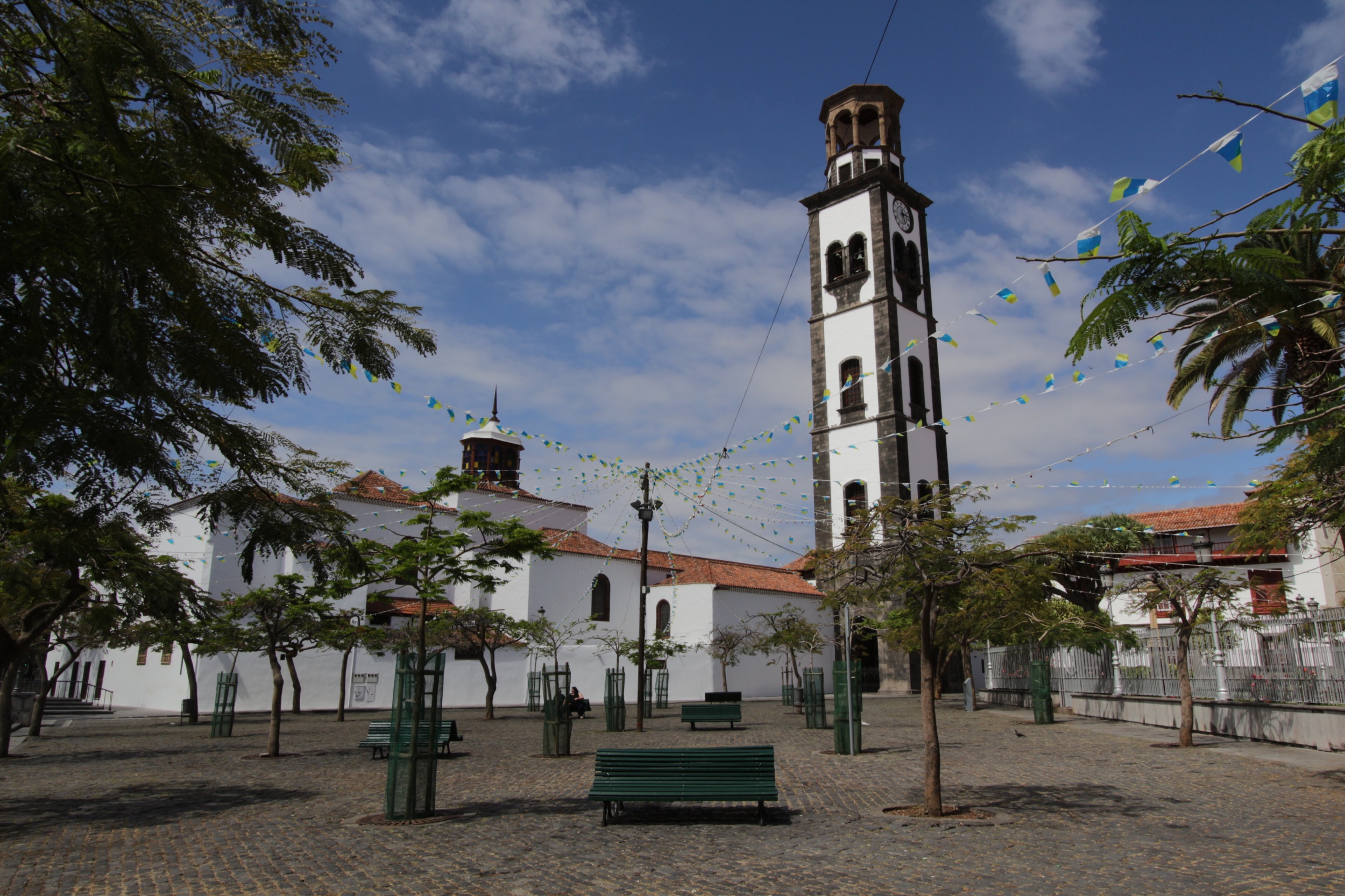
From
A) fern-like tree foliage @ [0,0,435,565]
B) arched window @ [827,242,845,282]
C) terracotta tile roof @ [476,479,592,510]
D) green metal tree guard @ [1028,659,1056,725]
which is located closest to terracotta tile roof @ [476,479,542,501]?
terracotta tile roof @ [476,479,592,510]

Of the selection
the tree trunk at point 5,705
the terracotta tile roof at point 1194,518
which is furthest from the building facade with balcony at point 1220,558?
the tree trunk at point 5,705

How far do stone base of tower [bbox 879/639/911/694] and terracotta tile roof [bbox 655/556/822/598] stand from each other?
620 centimetres

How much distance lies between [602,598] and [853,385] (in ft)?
54.6

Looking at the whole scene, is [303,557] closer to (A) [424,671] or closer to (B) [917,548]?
(A) [424,671]

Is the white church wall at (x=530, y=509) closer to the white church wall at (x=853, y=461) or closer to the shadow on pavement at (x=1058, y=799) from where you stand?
the white church wall at (x=853, y=461)

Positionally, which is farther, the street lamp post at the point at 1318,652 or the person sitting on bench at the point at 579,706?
the person sitting on bench at the point at 579,706

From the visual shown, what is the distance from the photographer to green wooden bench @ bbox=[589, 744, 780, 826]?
857 cm

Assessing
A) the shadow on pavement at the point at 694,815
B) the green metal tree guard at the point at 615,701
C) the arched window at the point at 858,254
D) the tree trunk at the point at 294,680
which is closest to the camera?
the shadow on pavement at the point at 694,815

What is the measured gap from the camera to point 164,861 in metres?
7.18

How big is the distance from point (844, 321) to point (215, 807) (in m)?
29.7

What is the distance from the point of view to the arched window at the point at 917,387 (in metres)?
33.8

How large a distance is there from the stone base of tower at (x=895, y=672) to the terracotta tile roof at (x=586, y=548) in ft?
38.5

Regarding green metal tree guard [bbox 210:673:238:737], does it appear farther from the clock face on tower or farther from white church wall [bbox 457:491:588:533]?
the clock face on tower

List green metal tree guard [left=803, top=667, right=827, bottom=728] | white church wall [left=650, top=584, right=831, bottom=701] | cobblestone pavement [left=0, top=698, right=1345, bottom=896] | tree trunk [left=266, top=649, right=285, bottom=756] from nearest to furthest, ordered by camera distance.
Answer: cobblestone pavement [left=0, top=698, right=1345, bottom=896] < tree trunk [left=266, top=649, right=285, bottom=756] < green metal tree guard [left=803, top=667, right=827, bottom=728] < white church wall [left=650, top=584, right=831, bottom=701]
